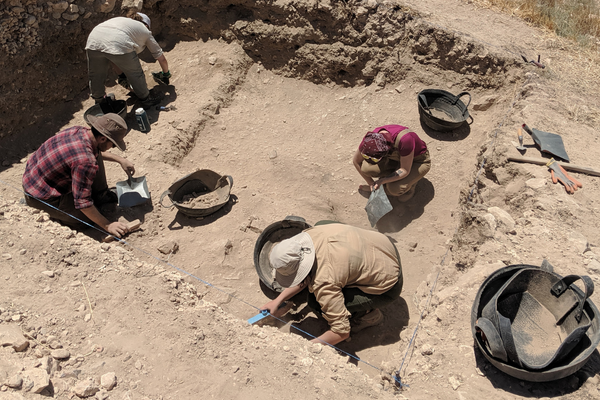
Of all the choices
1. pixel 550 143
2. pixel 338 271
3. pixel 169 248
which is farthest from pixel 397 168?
pixel 169 248

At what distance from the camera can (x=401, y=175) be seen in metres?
4.29

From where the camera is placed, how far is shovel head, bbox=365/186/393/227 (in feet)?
14.1

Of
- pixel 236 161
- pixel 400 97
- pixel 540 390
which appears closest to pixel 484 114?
pixel 400 97

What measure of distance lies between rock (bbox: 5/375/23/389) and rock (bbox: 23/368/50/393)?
3cm

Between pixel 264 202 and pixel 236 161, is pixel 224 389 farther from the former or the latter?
pixel 236 161

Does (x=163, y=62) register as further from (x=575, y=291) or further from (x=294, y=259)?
(x=575, y=291)

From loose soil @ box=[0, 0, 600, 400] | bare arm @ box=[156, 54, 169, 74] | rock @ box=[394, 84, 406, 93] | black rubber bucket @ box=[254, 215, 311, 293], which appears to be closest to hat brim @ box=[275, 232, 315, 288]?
loose soil @ box=[0, 0, 600, 400]

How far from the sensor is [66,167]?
154 inches

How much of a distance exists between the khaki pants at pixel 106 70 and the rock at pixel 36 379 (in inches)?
178

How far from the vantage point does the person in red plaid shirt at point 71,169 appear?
150 inches

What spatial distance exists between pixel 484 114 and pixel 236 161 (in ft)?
11.6

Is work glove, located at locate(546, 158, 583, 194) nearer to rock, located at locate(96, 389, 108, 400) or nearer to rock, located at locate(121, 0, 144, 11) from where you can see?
rock, located at locate(96, 389, 108, 400)

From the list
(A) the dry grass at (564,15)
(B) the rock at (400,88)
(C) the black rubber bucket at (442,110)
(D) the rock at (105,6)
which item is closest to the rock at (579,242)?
(C) the black rubber bucket at (442,110)

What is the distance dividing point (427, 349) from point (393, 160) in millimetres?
2183
